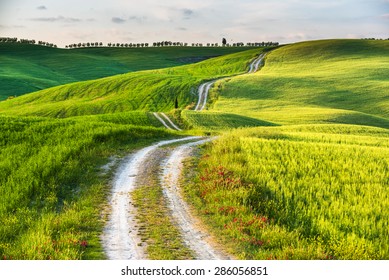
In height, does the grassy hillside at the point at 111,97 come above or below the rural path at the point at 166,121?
above

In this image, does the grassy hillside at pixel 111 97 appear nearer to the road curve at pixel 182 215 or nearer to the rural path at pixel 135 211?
the rural path at pixel 135 211

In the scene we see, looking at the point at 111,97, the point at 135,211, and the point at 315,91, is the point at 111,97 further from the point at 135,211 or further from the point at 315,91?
the point at 135,211

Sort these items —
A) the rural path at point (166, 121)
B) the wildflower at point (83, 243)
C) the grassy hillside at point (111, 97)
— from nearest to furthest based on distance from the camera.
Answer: the wildflower at point (83, 243) → the rural path at point (166, 121) → the grassy hillside at point (111, 97)

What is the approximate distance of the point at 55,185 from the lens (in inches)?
687

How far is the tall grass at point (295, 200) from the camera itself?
11.4 metres

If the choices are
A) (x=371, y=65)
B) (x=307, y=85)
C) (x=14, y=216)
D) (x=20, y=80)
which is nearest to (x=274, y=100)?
(x=307, y=85)

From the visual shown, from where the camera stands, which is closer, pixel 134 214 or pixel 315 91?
pixel 134 214

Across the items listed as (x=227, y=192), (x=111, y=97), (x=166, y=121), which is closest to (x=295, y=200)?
(x=227, y=192)

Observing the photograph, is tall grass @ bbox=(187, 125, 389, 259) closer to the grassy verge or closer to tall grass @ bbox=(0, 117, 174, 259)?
the grassy verge

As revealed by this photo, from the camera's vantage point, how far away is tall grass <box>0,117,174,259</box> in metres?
11.6

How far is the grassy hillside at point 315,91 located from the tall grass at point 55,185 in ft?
133

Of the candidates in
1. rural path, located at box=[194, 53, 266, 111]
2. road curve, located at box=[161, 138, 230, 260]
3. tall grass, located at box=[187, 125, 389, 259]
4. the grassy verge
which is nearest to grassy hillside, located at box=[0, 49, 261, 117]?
rural path, located at box=[194, 53, 266, 111]

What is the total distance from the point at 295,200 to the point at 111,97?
74.7 meters

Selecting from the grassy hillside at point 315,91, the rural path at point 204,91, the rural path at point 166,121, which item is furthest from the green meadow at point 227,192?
the rural path at point 204,91
